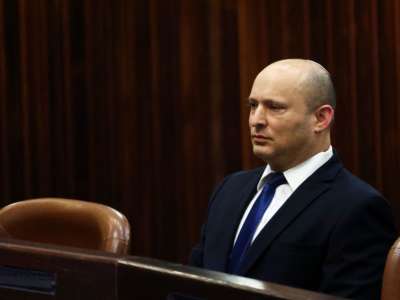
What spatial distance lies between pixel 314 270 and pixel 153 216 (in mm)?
1918

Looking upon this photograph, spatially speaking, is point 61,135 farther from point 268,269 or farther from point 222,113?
point 268,269

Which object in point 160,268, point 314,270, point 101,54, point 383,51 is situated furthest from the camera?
point 101,54

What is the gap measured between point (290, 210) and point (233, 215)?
0.21 m

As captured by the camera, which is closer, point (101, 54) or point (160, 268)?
point (160, 268)

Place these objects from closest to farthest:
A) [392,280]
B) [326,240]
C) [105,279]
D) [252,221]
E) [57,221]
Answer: [105,279] < [392,280] < [326,240] < [252,221] < [57,221]

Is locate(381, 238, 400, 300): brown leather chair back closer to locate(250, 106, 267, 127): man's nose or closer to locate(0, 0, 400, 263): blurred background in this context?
locate(250, 106, 267, 127): man's nose

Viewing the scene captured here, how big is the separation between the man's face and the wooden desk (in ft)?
4.10

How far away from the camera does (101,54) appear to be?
12.5ft

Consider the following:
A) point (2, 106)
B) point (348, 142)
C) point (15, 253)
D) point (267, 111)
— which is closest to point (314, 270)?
point (267, 111)

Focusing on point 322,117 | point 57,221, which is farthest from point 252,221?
point 57,221

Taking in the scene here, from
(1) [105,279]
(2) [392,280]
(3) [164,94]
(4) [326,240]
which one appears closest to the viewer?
(1) [105,279]

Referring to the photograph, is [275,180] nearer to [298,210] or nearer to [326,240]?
[298,210]

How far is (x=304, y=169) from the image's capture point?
6.85 ft

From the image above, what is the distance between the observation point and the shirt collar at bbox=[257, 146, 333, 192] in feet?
6.77
